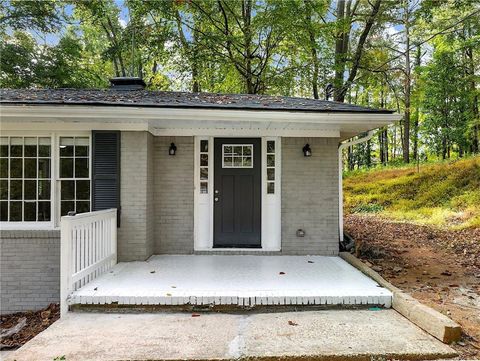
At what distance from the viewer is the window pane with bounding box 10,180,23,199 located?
5.41 metres

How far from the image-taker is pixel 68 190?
17.9ft

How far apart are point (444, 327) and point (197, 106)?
3.93m

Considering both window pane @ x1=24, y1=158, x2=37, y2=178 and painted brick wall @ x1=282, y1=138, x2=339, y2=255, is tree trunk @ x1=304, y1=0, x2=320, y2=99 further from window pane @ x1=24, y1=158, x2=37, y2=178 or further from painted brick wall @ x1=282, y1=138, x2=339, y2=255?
window pane @ x1=24, y1=158, x2=37, y2=178

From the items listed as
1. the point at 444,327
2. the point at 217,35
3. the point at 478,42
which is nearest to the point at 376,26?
the point at 478,42

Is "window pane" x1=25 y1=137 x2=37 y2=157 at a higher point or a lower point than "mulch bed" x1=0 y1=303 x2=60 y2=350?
higher

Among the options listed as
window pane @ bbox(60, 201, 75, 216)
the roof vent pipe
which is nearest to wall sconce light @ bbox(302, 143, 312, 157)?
the roof vent pipe

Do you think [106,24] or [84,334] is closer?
[84,334]

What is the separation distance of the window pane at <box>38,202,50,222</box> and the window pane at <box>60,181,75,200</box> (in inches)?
11.5

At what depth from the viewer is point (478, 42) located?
43.4 ft

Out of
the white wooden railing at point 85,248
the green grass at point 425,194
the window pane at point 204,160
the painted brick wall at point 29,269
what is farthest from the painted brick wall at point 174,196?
the green grass at point 425,194

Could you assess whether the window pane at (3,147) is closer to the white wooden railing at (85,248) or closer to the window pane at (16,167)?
the window pane at (16,167)

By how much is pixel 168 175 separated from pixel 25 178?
236 cm

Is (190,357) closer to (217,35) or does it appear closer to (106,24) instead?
(217,35)

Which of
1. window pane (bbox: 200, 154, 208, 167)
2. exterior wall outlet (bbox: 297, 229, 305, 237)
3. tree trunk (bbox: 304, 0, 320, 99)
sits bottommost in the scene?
exterior wall outlet (bbox: 297, 229, 305, 237)
